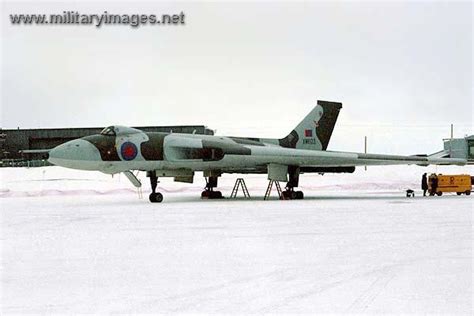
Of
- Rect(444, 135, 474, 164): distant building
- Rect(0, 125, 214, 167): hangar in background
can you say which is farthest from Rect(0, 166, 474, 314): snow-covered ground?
Rect(444, 135, 474, 164): distant building

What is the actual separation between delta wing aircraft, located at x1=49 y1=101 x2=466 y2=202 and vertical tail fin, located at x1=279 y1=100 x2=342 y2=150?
1.8 inches

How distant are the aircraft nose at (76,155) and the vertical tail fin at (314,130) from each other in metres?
9.37

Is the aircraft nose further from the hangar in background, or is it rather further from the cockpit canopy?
the hangar in background

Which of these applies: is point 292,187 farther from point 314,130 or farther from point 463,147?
point 463,147

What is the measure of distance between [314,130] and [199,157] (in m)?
6.53

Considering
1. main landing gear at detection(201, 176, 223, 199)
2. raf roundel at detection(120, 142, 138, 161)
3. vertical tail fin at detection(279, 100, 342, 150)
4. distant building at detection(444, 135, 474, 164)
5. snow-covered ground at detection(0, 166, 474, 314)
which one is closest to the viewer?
snow-covered ground at detection(0, 166, 474, 314)

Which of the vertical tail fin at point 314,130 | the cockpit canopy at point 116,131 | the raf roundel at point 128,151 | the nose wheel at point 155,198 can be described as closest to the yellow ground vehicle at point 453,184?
the vertical tail fin at point 314,130

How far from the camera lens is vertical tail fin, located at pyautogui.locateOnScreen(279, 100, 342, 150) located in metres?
26.8

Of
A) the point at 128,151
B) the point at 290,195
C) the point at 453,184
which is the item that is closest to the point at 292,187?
the point at 290,195

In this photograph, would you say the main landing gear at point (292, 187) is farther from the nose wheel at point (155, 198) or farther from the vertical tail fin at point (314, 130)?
the nose wheel at point (155, 198)

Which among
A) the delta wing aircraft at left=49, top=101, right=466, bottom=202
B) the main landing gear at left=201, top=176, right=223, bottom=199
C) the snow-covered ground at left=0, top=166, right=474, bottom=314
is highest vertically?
the delta wing aircraft at left=49, top=101, right=466, bottom=202

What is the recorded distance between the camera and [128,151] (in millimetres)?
21375

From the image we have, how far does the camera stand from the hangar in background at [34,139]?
55406 mm

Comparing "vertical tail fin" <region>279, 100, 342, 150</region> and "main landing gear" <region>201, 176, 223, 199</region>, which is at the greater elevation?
"vertical tail fin" <region>279, 100, 342, 150</region>
